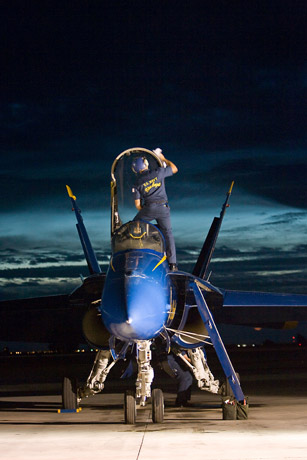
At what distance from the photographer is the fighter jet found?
32.4 feet

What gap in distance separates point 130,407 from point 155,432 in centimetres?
110

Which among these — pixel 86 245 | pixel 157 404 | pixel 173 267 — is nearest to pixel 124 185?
pixel 173 267

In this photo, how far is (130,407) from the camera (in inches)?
432

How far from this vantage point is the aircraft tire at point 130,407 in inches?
425

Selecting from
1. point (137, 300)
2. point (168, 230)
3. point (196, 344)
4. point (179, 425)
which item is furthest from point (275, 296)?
point (137, 300)

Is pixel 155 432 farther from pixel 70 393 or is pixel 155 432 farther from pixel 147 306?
pixel 70 393

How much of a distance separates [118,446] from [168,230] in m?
4.18

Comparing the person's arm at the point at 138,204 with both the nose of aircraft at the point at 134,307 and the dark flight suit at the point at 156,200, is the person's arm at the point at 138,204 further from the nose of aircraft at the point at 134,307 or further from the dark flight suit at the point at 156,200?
the nose of aircraft at the point at 134,307

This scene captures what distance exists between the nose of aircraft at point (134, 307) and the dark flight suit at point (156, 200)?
1.75 metres

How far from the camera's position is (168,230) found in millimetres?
11883

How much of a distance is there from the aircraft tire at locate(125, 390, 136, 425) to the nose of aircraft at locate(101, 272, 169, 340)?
121 centimetres

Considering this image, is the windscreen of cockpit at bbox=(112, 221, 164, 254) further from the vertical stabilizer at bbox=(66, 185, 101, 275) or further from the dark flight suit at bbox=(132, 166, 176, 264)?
the vertical stabilizer at bbox=(66, 185, 101, 275)

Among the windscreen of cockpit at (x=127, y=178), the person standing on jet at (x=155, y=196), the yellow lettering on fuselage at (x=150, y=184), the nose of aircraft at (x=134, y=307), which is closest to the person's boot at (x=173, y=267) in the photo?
the person standing on jet at (x=155, y=196)

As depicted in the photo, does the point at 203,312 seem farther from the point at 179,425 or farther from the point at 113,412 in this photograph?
the point at 113,412
